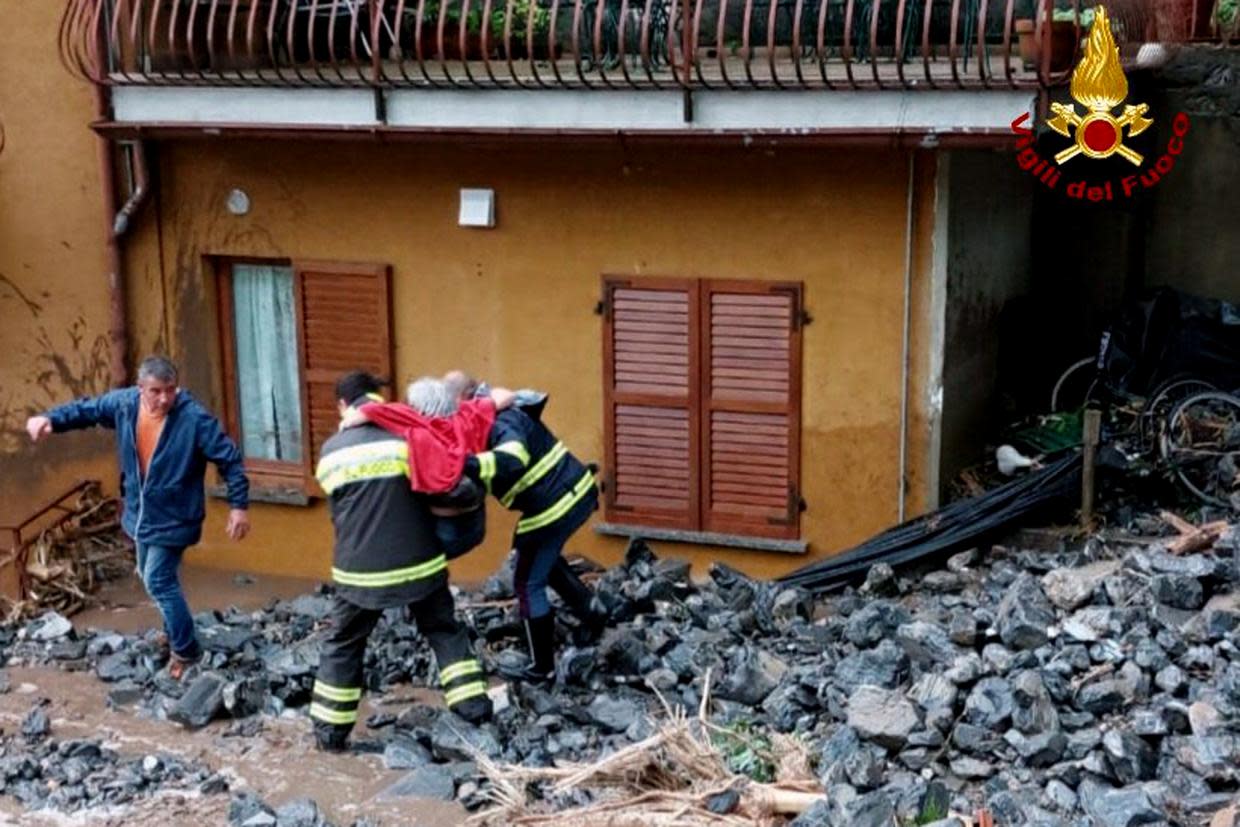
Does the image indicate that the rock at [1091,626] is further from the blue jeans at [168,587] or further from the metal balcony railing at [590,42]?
the blue jeans at [168,587]

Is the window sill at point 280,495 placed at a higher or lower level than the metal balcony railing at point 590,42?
lower

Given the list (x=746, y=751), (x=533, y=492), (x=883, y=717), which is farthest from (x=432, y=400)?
(x=883, y=717)

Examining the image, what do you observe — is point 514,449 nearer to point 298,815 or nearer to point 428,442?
point 428,442

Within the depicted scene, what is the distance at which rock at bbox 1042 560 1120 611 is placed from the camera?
7.17m

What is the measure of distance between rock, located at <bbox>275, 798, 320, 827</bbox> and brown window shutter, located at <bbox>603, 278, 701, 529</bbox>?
3928 mm

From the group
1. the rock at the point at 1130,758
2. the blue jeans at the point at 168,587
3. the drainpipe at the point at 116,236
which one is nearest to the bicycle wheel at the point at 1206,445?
the rock at the point at 1130,758

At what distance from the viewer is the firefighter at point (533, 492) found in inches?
278

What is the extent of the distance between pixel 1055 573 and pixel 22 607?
21.0 ft

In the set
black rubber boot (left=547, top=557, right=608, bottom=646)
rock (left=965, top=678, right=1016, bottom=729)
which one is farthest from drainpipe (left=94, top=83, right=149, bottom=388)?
rock (left=965, top=678, right=1016, bottom=729)

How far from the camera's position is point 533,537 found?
287 inches

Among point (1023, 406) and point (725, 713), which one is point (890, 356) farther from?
point (725, 713)

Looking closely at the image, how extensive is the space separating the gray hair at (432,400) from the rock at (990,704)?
8.74 feet

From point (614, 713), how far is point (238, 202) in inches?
203

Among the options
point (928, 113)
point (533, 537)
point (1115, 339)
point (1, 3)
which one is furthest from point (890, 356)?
point (1, 3)
